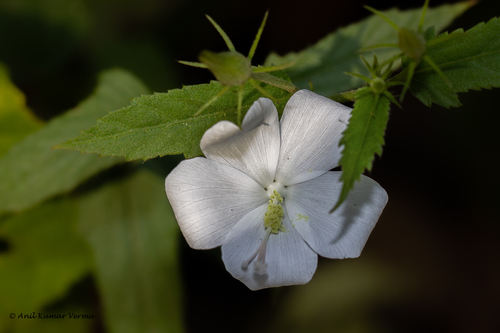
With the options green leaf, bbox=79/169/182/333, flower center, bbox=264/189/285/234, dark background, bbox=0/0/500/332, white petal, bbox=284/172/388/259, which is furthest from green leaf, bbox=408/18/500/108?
green leaf, bbox=79/169/182/333

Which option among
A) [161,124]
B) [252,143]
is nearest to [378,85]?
[252,143]

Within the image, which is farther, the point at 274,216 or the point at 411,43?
the point at 274,216

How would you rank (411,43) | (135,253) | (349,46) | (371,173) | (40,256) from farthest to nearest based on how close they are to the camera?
(371,173)
(40,256)
(135,253)
(349,46)
(411,43)

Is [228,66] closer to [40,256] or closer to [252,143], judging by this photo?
[252,143]

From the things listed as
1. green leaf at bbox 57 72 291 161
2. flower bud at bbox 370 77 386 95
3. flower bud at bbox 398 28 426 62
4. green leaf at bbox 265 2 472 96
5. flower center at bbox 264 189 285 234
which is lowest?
flower center at bbox 264 189 285 234

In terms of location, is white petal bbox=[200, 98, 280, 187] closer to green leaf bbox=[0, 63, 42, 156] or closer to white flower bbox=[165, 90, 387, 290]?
white flower bbox=[165, 90, 387, 290]

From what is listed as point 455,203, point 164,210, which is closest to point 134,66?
point 164,210
